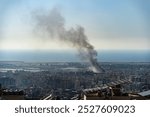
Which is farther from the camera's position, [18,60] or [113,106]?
[18,60]

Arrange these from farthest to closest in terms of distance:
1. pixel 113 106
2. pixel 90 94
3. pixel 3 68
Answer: pixel 3 68, pixel 90 94, pixel 113 106

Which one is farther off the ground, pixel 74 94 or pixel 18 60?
pixel 18 60

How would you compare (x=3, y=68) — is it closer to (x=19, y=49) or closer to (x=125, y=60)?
(x=19, y=49)

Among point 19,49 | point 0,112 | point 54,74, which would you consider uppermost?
point 19,49

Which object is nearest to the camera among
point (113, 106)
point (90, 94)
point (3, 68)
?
point (113, 106)

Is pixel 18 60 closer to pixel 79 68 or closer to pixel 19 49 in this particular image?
pixel 19 49

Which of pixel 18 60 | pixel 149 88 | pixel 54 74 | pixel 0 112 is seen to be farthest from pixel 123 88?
pixel 0 112
